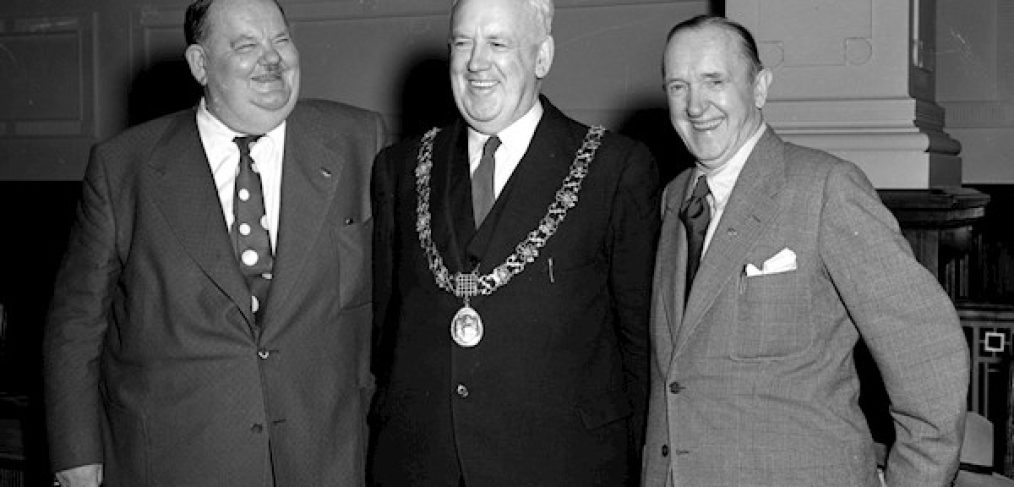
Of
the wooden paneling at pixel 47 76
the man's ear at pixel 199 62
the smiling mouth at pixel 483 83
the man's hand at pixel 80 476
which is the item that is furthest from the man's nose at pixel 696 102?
the wooden paneling at pixel 47 76

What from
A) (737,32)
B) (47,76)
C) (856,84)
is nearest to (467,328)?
(737,32)

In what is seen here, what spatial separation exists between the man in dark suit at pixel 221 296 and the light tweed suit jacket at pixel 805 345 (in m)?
0.70

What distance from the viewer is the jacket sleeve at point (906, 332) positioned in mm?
1741

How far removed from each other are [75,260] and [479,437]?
2.92 ft

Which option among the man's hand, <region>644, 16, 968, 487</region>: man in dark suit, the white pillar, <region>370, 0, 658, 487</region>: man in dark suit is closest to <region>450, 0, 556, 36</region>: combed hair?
<region>370, 0, 658, 487</region>: man in dark suit

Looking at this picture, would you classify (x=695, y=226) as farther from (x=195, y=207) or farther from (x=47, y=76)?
(x=47, y=76)

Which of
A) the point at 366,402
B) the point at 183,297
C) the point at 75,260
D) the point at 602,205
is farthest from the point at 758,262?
the point at 75,260

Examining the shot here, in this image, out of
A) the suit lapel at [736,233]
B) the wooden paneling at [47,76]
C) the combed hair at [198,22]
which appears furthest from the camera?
the wooden paneling at [47,76]

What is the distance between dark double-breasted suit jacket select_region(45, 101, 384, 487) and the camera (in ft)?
7.18

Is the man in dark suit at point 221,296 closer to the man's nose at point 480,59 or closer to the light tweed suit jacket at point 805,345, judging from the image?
the man's nose at point 480,59

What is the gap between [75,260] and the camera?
2.26 meters

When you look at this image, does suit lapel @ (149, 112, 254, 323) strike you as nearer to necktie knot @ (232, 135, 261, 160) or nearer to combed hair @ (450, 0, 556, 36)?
necktie knot @ (232, 135, 261, 160)

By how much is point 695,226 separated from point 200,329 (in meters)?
0.95

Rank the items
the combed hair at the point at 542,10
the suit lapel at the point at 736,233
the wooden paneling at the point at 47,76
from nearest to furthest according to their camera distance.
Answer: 1. the suit lapel at the point at 736,233
2. the combed hair at the point at 542,10
3. the wooden paneling at the point at 47,76
